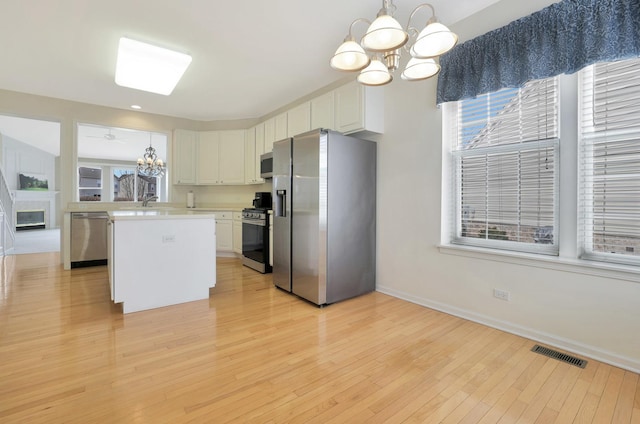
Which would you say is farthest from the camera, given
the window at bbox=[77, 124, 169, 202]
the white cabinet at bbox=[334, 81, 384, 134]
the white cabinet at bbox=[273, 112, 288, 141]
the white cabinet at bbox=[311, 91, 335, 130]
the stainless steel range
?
the window at bbox=[77, 124, 169, 202]

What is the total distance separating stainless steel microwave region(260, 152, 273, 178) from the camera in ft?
15.3

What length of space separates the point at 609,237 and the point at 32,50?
18.4 feet

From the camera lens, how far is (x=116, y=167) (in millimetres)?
10805

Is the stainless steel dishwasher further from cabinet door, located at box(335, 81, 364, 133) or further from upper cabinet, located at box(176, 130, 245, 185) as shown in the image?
cabinet door, located at box(335, 81, 364, 133)

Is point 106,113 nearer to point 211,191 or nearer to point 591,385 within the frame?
point 211,191

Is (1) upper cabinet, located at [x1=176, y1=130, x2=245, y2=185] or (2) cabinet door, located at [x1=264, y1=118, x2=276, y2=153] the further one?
(1) upper cabinet, located at [x1=176, y1=130, x2=245, y2=185]

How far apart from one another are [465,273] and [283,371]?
1834mm

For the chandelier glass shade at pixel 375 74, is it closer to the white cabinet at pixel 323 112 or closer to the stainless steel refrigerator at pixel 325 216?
the stainless steel refrigerator at pixel 325 216

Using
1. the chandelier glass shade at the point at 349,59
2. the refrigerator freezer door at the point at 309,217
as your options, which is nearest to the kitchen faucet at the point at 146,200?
the refrigerator freezer door at the point at 309,217

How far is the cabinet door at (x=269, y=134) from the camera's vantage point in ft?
15.9

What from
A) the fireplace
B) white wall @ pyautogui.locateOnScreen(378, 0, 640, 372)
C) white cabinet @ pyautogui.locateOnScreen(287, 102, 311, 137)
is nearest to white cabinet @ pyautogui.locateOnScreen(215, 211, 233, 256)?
white cabinet @ pyautogui.locateOnScreen(287, 102, 311, 137)

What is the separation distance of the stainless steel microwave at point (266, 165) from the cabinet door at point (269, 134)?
9.4 inches

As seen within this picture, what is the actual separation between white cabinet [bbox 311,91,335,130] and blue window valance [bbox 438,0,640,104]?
1340mm

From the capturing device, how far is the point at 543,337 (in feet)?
7.33
